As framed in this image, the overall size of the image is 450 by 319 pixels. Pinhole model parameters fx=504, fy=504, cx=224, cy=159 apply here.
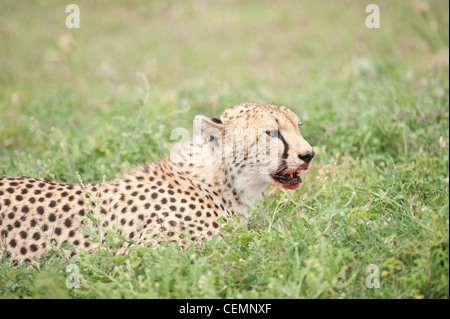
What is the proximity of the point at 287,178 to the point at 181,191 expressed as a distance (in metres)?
0.63

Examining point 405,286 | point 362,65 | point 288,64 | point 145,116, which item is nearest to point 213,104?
point 145,116

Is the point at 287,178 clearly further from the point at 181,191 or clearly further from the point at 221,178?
the point at 181,191

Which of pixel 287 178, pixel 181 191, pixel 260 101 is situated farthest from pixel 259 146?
pixel 260 101

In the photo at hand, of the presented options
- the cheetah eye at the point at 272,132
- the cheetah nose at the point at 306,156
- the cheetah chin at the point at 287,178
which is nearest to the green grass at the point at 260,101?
the cheetah chin at the point at 287,178

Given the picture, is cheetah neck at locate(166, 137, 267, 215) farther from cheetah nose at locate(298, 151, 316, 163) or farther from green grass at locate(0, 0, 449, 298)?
cheetah nose at locate(298, 151, 316, 163)

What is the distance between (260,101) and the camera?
5367 mm

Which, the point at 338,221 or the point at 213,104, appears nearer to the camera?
the point at 338,221

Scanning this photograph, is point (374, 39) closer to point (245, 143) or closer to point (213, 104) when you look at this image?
point (213, 104)

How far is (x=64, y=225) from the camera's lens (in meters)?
2.85

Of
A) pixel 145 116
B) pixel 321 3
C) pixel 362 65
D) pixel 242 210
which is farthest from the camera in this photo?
pixel 321 3

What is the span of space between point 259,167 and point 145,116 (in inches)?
69.0

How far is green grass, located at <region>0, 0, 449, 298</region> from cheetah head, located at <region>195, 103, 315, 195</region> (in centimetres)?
15

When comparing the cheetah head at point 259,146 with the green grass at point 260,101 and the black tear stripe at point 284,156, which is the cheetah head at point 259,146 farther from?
the green grass at point 260,101
